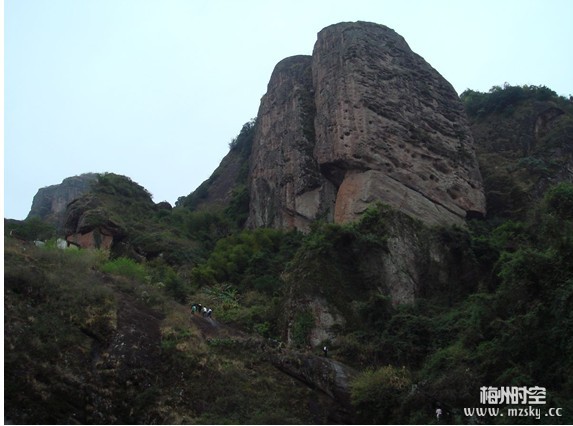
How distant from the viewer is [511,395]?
16422 millimetres

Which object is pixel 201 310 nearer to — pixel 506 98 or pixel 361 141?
pixel 361 141

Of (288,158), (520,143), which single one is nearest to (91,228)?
(288,158)

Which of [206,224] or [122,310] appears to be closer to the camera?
[122,310]

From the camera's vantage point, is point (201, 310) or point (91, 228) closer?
point (201, 310)

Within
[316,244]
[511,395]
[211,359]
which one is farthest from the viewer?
[316,244]

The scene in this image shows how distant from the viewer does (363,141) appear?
33.9m

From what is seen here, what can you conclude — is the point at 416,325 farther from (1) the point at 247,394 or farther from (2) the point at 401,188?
(2) the point at 401,188

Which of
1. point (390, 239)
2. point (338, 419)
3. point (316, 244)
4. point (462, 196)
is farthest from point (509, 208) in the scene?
point (338, 419)

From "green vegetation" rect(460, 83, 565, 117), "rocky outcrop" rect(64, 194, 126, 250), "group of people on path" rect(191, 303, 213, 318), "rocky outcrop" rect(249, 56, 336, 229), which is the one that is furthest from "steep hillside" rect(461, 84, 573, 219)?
"rocky outcrop" rect(64, 194, 126, 250)

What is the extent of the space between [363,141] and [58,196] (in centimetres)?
4359

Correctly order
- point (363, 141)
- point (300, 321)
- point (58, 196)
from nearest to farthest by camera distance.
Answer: point (300, 321) → point (363, 141) → point (58, 196)

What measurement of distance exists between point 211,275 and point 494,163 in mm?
17948

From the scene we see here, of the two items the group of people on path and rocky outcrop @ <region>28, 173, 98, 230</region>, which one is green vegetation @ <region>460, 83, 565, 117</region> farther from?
rocky outcrop @ <region>28, 173, 98, 230</region>

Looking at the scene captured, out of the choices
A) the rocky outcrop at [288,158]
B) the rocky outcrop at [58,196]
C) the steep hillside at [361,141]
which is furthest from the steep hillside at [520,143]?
the rocky outcrop at [58,196]
